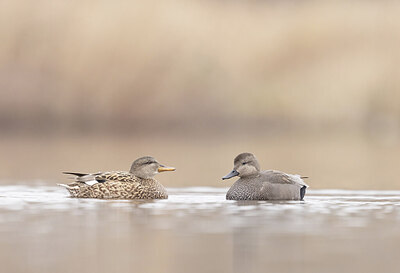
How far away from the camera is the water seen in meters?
9.11

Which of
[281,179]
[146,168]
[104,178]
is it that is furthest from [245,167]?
[104,178]

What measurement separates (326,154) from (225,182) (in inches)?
502

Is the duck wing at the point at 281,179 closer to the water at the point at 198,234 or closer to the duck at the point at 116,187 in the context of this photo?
the water at the point at 198,234

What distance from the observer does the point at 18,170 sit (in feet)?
70.9

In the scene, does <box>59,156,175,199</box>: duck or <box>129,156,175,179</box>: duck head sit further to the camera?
<box>129,156,175,179</box>: duck head

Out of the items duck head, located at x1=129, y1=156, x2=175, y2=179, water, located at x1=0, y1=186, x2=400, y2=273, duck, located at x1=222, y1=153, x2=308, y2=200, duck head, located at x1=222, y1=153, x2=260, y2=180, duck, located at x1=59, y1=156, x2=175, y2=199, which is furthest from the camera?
duck head, located at x1=129, y1=156, x2=175, y2=179

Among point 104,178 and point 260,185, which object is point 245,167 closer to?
point 260,185

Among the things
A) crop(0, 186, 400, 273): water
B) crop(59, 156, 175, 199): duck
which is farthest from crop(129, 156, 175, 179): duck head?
crop(0, 186, 400, 273): water

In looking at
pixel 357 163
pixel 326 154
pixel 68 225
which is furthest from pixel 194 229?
pixel 326 154

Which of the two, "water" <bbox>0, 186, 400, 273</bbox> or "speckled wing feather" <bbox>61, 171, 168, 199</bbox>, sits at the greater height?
"speckled wing feather" <bbox>61, 171, 168, 199</bbox>

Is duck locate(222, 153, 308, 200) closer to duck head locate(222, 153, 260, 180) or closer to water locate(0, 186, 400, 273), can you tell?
duck head locate(222, 153, 260, 180)

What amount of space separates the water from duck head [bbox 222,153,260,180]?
0.54 metres

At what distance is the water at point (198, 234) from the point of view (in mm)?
9109

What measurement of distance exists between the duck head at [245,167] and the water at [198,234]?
54 centimetres
